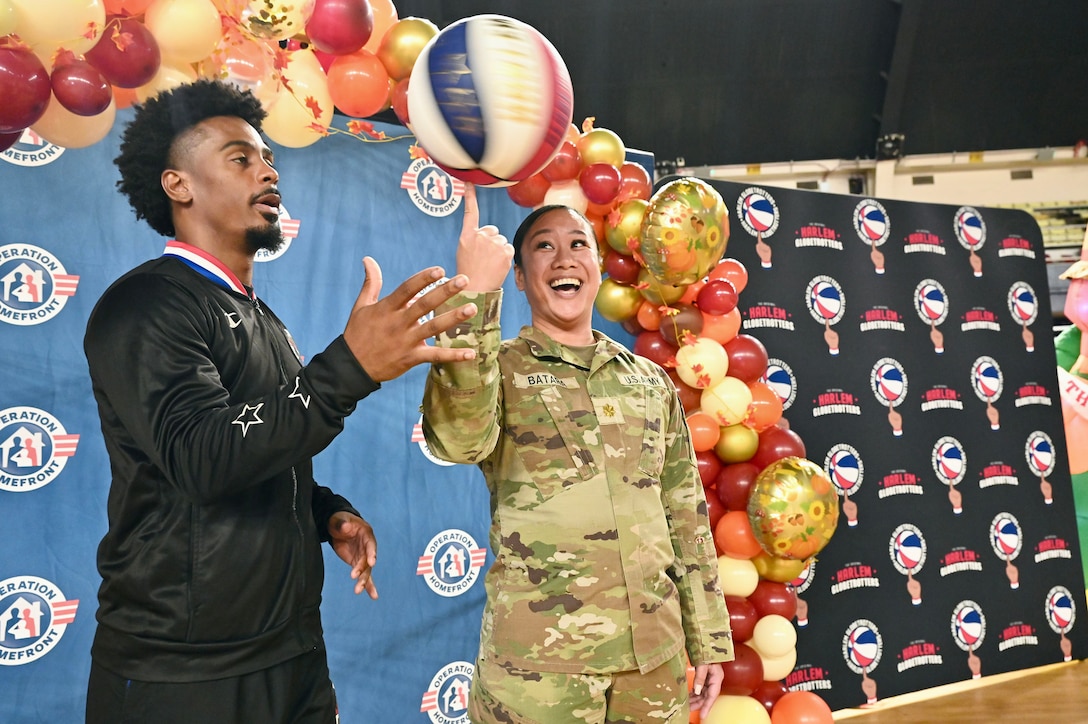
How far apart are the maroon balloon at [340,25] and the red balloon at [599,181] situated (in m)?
Answer: 0.78

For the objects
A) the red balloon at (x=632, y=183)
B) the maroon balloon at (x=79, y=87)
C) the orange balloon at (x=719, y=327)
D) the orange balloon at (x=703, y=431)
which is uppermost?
the red balloon at (x=632, y=183)

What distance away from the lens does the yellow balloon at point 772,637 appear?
248 cm

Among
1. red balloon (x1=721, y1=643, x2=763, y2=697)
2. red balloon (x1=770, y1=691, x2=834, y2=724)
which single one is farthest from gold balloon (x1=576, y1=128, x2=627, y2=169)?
red balloon (x1=770, y1=691, x2=834, y2=724)

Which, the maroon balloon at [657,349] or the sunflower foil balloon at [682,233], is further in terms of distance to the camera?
the maroon balloon at [657,349]

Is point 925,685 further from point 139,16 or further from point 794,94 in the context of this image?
point 794,94

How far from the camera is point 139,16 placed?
5.99ft

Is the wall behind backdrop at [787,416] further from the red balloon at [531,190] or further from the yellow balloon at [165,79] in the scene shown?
the yellow balloon at [165,79]

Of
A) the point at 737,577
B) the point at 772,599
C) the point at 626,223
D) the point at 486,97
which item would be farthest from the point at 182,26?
the point at 772,599

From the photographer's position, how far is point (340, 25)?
6.29ft

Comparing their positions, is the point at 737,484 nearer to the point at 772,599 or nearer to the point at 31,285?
the point at 772,599

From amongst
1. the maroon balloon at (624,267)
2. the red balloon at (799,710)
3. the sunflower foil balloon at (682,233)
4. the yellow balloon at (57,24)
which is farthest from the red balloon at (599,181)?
the red balloon at (799,710)

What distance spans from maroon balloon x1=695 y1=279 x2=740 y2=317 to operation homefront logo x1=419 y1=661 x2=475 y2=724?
59.0 inches

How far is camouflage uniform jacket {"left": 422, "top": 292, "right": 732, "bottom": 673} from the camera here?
4.81 feet

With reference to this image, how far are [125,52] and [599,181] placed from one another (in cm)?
133
